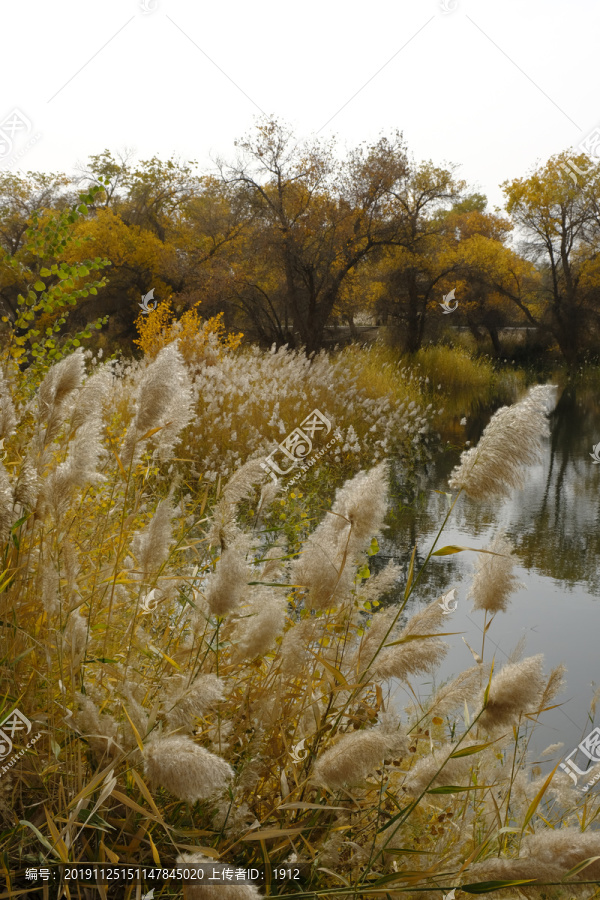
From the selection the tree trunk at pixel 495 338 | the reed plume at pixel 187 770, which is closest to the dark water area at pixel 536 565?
the reed plume at pixel 187 770

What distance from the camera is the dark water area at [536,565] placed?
10.3 ft

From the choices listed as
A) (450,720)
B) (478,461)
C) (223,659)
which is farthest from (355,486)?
(450,720)

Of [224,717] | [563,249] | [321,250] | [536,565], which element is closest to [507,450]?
[224,717]

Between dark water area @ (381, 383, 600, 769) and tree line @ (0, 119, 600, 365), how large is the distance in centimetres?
640

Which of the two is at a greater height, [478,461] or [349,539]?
[478,461]

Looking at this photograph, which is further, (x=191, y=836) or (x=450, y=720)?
(x=450, y=720)

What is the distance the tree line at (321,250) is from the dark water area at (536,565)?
6400 millimetres

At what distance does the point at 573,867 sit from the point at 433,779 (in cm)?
36

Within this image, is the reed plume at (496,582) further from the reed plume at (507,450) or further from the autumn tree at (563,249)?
the autumn tree at (563,249)

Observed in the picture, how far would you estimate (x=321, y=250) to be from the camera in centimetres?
1323

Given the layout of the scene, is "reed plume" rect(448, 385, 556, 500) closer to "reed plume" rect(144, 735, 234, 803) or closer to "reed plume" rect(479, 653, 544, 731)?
"reed plume" rect(479, 653, 544, 731)

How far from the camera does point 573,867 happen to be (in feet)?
2.96

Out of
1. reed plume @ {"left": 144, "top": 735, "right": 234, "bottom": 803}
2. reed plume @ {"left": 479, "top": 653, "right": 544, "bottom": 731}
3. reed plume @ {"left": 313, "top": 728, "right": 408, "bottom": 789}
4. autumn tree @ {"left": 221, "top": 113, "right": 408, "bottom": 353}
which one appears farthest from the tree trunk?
reed plume @ {"left": 144, "top": 735, "right": 234, "bottom": 803}

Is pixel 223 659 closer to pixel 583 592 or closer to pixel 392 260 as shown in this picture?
pixel 583 592
